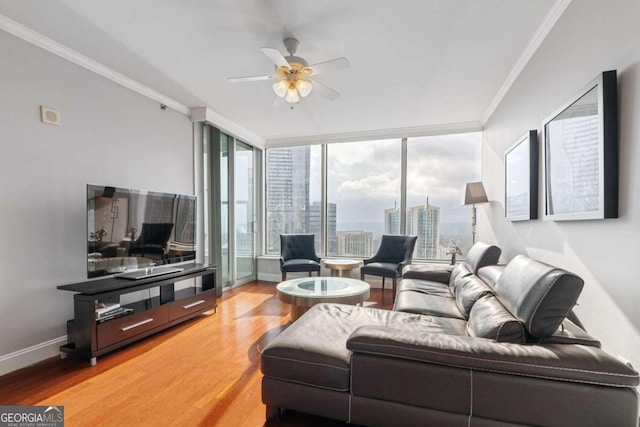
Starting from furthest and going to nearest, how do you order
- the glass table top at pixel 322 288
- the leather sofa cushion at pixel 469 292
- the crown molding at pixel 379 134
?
the crown molding at pixel 379 134 < the glass table top at pixel 322 288 < the leather sofa cushion at pixel 469 292

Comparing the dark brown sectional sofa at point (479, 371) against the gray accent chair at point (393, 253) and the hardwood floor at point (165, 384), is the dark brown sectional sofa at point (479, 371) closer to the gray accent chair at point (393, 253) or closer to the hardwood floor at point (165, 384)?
the hardwood floor at point (165, 384)

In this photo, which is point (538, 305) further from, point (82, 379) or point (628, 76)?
point (82, 379)

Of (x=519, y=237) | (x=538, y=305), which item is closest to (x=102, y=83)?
(x=538, y=305)

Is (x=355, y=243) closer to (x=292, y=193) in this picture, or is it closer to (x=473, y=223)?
(x=292, y=193)

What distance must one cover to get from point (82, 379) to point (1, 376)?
0.59 m

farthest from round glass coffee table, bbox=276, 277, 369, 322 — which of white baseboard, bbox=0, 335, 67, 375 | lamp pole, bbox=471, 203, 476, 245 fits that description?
lamp pole, bbox=471, 203, 476, 245

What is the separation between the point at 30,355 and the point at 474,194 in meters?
4.56

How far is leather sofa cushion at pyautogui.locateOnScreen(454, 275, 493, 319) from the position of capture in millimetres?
2098

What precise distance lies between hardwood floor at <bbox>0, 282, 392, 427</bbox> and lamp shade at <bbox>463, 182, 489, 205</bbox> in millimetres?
2709

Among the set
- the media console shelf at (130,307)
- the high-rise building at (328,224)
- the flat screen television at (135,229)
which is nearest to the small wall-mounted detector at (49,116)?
the flat screen television at (135,229)

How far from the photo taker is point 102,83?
2879 mm

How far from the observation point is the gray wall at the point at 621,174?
1.31 metres

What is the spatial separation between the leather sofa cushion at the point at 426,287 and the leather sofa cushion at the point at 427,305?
0.35 ft

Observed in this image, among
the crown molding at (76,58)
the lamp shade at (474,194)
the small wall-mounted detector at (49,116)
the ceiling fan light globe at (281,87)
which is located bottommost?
the lamp shade at (474,194)
